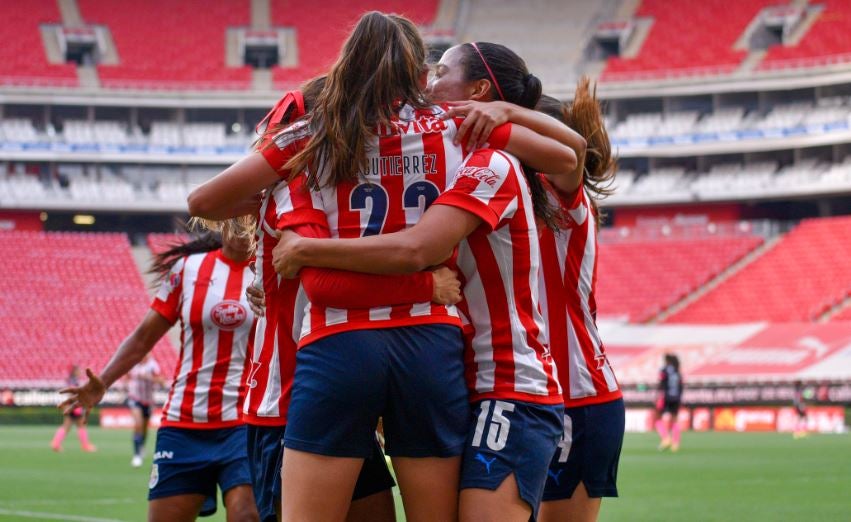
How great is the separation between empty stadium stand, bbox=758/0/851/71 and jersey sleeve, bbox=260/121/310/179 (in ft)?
164

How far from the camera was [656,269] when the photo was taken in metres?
47.8

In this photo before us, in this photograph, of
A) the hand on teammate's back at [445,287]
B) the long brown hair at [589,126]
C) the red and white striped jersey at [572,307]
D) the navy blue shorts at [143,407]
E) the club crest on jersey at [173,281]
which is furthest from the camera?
the navy blue shorts at [143,407]

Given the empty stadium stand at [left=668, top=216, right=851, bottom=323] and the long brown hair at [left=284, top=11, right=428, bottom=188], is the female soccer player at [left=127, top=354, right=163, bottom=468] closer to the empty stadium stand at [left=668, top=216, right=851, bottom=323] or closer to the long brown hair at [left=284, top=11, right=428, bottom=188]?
the long brown hair at [left=284, top=11, right=428, bottom=188]

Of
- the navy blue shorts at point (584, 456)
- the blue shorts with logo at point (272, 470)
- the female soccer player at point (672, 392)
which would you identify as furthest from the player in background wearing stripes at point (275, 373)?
the female soccer player at point (672, 392)

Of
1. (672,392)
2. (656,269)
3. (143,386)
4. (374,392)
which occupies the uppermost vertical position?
(374,392)

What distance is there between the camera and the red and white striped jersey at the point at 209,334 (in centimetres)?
677

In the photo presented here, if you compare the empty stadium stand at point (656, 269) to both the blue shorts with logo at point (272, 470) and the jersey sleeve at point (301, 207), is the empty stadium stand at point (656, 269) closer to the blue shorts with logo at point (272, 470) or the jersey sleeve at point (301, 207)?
the blue shorts with logo at point (272, 470)

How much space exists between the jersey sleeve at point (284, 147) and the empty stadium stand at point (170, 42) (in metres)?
51.1

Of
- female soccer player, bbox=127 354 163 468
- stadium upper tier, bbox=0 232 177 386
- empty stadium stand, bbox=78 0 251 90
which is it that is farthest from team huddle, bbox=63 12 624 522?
empty stadium stand, bbox=78 0 251 90

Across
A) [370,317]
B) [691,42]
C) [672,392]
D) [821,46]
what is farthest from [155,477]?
[691,42]

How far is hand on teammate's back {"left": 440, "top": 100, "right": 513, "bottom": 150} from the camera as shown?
3818 millimetres

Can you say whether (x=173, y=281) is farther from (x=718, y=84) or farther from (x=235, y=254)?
(x=718, y=84)

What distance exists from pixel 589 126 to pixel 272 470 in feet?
6.06

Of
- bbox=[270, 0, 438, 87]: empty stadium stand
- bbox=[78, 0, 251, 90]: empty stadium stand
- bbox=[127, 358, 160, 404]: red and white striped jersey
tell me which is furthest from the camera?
bbox=[270, 0, 438, 87]: empty stadium stand
